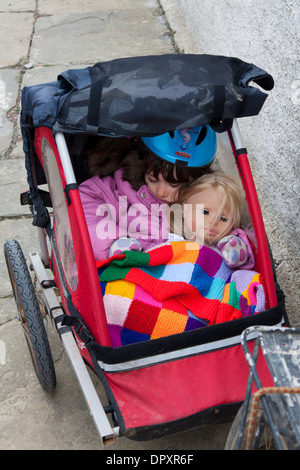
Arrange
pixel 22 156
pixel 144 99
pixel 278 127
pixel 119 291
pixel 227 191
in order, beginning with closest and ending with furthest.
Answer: pixel 144 99
pixel 119 291
pixel 227 191
pixel 278 127
pixel 22 156

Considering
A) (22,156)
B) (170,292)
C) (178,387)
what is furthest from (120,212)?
(22,156)

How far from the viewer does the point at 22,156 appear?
11.5 feet

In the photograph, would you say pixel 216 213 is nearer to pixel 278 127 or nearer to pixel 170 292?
pixel 170 292

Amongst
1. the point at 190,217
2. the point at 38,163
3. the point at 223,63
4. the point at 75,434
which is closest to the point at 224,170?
the point at 190,217

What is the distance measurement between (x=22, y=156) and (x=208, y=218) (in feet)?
5.89

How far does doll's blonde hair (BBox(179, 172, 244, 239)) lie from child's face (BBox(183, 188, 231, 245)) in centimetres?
1

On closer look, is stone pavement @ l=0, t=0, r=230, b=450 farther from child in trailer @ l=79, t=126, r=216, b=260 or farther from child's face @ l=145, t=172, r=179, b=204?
child's face @ l=145, t=172, r=179, b=204

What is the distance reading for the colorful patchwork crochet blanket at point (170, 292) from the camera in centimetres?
180

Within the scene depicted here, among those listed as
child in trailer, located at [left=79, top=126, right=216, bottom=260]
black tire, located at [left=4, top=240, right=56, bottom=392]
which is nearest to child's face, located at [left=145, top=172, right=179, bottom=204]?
child in trailer, located at [left=79, top=126, right=216, bottom=260]

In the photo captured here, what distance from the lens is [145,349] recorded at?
1646 mm

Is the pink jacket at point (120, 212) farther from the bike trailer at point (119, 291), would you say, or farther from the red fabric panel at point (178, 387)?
the red fabric panel at point (178, 387)

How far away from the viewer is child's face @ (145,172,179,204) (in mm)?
2207

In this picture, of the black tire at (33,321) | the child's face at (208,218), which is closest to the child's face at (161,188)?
the child's face at (208,218)

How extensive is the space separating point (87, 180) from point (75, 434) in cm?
98
